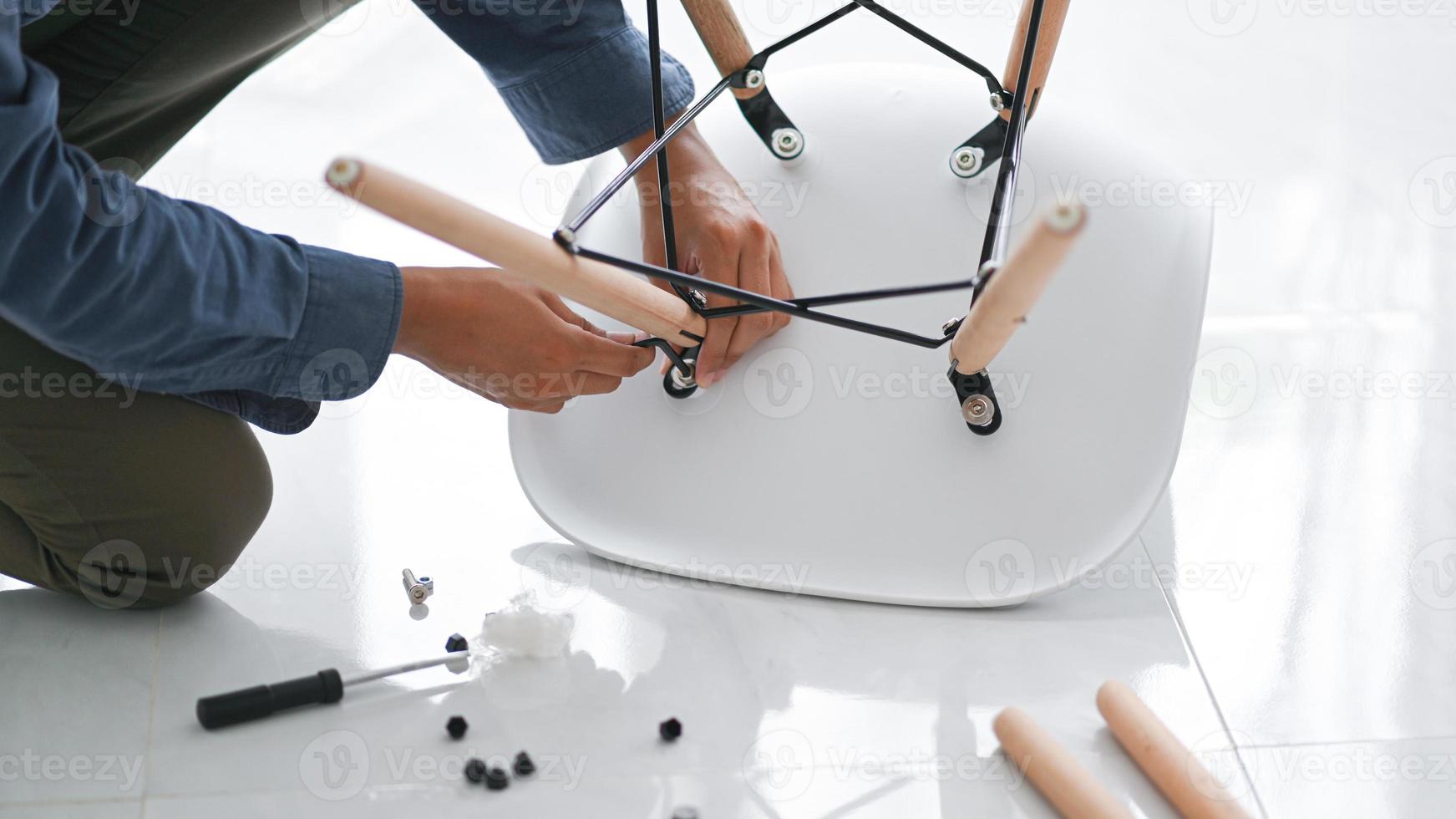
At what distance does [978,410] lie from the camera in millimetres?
918

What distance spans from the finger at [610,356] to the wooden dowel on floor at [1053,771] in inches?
13.7

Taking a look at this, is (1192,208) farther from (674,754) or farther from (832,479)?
(674,754)

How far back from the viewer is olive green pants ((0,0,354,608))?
3.01 feet

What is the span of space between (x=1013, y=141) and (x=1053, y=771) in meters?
0.43

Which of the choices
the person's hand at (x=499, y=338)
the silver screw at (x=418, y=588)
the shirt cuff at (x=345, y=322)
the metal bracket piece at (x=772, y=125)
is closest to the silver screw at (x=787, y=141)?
the metal bracket piece at (x=772, y=125)

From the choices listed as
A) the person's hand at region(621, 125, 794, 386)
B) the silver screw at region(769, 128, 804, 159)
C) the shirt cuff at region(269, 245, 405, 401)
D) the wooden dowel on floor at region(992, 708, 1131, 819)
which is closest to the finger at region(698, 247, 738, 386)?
the person's hand at region(621, 125, 794, 386)

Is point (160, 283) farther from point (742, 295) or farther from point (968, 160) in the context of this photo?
point (968, 160)

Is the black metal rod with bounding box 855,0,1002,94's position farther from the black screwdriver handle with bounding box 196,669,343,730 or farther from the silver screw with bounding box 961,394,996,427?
the black screwdriver handle with bounding box 196,669,343,730

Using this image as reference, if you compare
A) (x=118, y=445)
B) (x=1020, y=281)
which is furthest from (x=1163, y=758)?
(x=118, y=445)

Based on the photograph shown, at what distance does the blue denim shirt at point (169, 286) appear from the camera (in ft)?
2.30

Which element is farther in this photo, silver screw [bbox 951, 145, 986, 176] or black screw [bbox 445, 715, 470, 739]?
silver screw [bbox 951, 145, 986, 176]

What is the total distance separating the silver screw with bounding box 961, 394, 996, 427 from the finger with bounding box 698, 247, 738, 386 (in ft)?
0.58

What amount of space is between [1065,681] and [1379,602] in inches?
11.6

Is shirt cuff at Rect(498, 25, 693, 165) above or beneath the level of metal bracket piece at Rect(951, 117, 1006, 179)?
beneath
